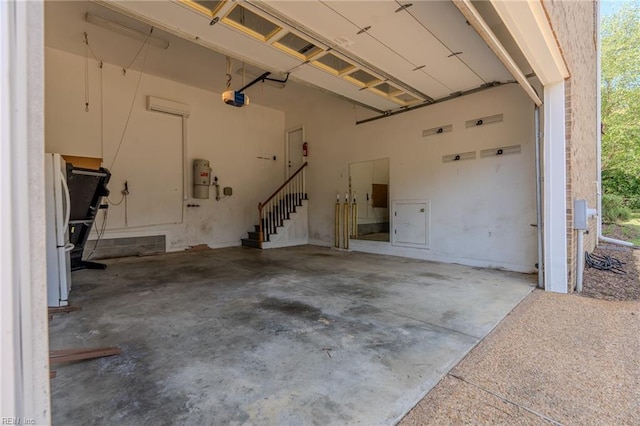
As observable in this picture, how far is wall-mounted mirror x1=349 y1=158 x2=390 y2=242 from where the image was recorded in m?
7.69

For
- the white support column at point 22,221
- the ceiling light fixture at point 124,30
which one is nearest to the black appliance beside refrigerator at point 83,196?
the ceiling light fixture at point 124,30

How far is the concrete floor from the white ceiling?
317 centimetres

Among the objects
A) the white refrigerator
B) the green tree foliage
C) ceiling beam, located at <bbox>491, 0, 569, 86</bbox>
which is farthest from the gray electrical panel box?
A: the green tree foliage

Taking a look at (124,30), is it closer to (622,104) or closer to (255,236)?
(255,236)

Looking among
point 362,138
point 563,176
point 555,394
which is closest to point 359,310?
point 555,394

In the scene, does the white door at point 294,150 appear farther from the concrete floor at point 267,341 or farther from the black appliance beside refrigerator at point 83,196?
the black appliance beside refrigerator at point 83,196

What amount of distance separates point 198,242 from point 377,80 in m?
5.56

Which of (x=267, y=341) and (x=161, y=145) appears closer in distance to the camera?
(x=267, y=341)

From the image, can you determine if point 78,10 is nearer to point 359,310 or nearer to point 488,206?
point 359,310

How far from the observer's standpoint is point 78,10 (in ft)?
14.2

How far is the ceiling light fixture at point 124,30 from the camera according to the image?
4.53m

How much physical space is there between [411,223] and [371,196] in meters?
2.41

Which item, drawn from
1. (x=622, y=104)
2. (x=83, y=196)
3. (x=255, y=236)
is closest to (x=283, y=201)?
(x=255, y=236)

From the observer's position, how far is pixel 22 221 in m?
0.60
